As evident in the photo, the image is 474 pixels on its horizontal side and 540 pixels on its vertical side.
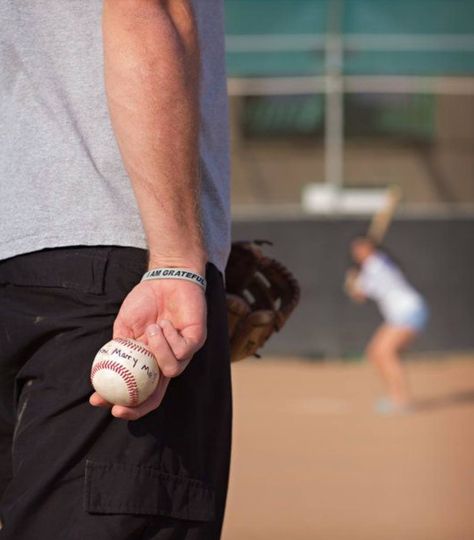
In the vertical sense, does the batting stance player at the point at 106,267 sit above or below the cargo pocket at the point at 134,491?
above

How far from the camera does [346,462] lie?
886 centimetres

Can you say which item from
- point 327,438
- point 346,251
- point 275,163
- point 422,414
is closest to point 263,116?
point 275,163

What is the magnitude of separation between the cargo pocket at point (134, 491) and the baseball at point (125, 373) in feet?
0.47

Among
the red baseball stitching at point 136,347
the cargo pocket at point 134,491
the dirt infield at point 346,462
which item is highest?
the dirt infield at point 346,462

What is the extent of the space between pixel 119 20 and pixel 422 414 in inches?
399

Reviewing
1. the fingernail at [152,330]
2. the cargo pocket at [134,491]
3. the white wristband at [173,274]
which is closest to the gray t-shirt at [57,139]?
the white wristband at [173,274]

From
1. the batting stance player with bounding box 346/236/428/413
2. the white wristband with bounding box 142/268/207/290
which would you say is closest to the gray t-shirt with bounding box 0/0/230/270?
the white wristband with bounding box 142/268/207/290

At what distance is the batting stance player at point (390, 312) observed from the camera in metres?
12.4

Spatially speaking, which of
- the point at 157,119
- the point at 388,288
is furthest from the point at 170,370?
the point at 388,288

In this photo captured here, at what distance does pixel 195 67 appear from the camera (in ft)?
6.58

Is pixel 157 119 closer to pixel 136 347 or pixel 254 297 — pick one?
pixel 136 347

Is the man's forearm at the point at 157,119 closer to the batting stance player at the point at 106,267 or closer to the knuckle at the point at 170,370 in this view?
the batting stance player at the point at 106,267

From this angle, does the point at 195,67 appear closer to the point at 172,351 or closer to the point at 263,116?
the point at 172,351

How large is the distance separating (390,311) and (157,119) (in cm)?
1161
